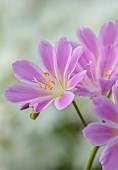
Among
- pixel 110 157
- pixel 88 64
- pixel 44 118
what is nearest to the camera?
pixel 110 157

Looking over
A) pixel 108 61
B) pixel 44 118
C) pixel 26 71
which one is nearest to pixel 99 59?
pixel 108 61

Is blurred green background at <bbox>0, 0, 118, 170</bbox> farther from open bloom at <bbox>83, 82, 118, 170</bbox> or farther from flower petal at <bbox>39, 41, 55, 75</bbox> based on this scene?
open bloom at <bbox>83, 82, 118, 170</bbox>

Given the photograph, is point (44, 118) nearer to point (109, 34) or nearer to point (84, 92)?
point (109, 34)

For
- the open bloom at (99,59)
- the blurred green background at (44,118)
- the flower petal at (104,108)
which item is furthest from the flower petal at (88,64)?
the blurred green background at (44,118)

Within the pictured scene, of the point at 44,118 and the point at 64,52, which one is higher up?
the point at 64,52

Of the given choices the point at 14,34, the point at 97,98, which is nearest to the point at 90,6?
the point at 14,34

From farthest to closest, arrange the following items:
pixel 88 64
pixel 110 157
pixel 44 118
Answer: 1. pixel 44 118
2. pixel 88 64
3. pixel 110 157

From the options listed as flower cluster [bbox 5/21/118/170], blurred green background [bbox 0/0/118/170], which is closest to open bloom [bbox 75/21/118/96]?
flower cluster [bbox 5/21/118/170]
